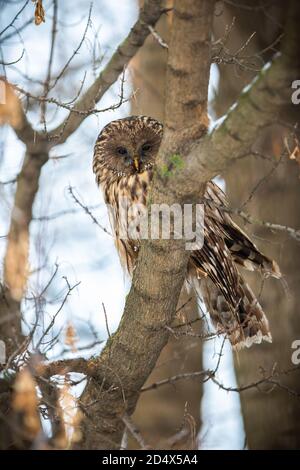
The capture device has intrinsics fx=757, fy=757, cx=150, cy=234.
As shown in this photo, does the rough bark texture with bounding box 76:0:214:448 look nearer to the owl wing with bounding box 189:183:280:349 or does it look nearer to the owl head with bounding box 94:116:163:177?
the owl wing with bounding box 189:183:280:349

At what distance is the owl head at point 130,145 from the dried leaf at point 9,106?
0.68 metres

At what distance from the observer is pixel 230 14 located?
20.6ft

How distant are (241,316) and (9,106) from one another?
199 centimetres

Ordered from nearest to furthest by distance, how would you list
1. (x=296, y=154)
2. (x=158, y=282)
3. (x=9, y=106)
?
(x=296, y=154), (x=158, y=282), (x=9, y=106)

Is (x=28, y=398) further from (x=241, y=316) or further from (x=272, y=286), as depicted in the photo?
(x=272, y=286)

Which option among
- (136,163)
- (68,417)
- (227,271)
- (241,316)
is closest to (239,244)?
(227,271)

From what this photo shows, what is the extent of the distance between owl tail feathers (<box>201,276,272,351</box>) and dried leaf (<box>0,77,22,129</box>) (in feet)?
5.40

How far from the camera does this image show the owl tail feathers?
15.9ft

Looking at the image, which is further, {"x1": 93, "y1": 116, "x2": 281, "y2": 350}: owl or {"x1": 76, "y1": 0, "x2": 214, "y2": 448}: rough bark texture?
{"x1": 93, "y1": 116, "x2": 281, "y2": 350}: owl

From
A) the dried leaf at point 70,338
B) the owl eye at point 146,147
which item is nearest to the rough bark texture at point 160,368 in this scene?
the owl eye at point 146,147

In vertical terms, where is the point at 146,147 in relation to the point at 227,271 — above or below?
above

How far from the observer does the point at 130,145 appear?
5.05 meters

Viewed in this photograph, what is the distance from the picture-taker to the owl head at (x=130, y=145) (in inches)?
197

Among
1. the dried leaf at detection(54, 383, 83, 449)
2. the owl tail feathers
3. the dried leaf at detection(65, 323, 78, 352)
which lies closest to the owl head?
the owl tail feathers
